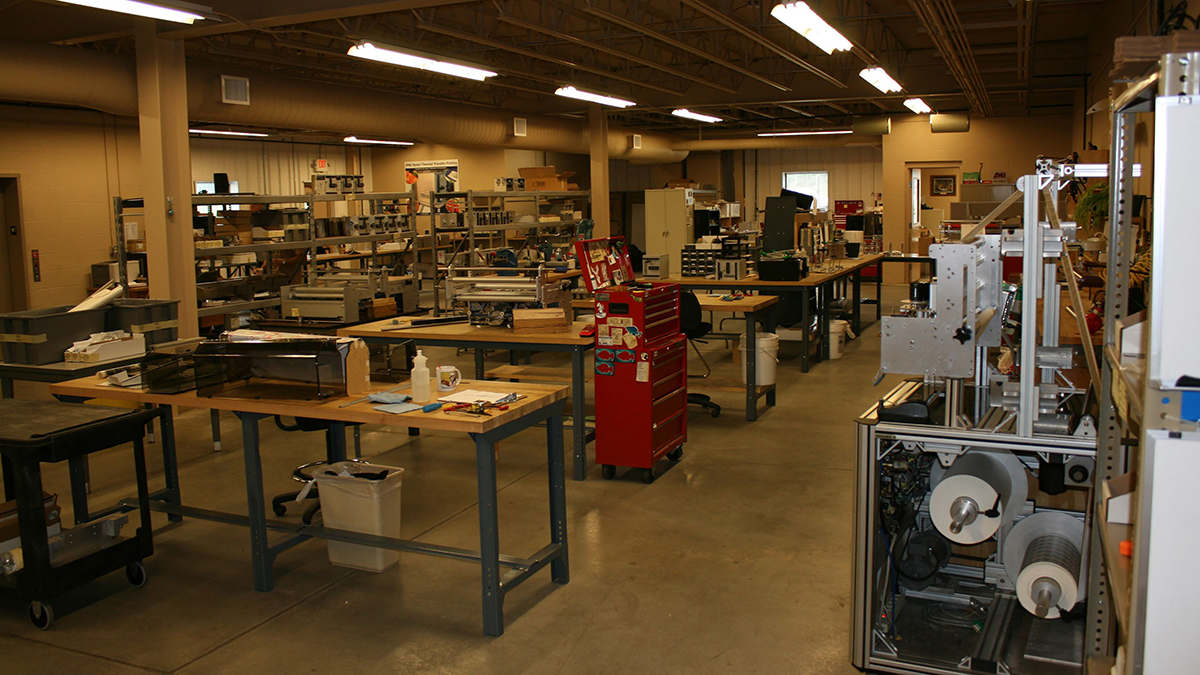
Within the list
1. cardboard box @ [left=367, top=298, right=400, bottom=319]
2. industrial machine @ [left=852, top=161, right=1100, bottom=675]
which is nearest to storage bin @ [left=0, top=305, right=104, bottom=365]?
cardboard box @ [left=367, top=298, right=400, bottom=319]

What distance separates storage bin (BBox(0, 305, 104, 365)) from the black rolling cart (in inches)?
42.1

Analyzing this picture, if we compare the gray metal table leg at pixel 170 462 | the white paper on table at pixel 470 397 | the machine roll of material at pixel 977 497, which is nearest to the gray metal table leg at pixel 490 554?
the white paper on table at pixel 470 397

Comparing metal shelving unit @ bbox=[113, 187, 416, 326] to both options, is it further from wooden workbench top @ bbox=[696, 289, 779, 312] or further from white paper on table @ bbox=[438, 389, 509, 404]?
white paper on table @ bbox=[438, 389, 509, 404]

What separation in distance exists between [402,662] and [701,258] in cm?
593

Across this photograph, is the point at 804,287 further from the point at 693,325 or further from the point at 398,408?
the point at 398,408

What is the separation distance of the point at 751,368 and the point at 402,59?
3.90m

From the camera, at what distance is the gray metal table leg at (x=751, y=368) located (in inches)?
241

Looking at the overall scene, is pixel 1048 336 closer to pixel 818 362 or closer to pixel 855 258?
pixel 818 362

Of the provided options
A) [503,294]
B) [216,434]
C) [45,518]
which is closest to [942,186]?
[503,294]

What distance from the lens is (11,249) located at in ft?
34.1

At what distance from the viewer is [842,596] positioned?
11.2 feet

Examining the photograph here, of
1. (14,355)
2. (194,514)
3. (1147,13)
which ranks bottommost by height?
(194,514)

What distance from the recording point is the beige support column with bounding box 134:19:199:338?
21.9 ft

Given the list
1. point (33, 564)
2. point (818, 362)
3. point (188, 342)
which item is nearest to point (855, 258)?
point (818, 362)
